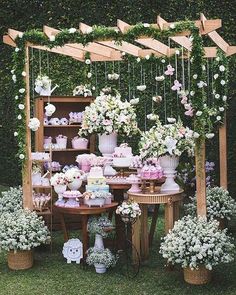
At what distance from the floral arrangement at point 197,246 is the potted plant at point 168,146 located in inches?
35.6

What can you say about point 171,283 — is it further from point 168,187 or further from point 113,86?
point 113,86

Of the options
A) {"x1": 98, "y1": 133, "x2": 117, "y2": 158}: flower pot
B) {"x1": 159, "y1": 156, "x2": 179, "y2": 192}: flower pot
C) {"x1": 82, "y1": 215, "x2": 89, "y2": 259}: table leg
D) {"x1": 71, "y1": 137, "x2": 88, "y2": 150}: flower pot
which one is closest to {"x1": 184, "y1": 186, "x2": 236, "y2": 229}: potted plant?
{"x1": 159, "y1": 156, "x2": 179, "y2": 192}: flower pot

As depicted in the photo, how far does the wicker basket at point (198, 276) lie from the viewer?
18.3 ft

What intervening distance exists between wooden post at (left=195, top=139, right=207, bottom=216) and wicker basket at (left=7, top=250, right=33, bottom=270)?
199 cm

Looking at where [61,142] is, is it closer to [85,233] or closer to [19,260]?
[85,233]

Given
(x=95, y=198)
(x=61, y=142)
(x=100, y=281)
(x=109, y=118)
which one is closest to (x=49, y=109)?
(x=61, y=142)

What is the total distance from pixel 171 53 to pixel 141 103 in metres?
2.57

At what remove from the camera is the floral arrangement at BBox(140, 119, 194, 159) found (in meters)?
6.29

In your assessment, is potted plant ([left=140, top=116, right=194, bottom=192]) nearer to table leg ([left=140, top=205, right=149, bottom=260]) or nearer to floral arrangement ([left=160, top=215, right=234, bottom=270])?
table leg ([left=140, top=205, right=149, bottom=260])

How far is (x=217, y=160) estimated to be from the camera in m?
9.52

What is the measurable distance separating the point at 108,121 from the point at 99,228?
1612 millimetres

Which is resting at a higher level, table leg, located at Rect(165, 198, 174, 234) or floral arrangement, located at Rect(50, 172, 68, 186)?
floral arrangement, located at Rect(50, 172, 68, 186)

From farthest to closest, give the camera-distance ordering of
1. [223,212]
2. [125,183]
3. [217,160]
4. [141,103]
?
[141,103] < [217,160] < [223,212] < [125,183]

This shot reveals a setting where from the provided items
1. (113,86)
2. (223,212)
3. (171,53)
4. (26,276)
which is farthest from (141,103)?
(26,276)
